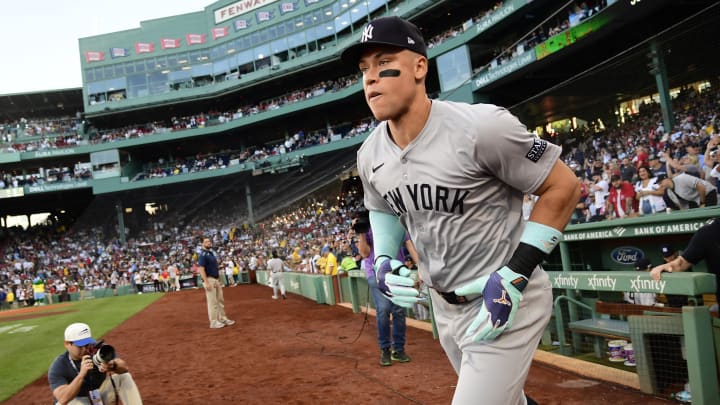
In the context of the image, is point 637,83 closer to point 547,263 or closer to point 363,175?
point 547,263

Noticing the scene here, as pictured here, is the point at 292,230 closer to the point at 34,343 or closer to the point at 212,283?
the point at 34,343

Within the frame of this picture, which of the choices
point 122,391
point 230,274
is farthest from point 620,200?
point 230,274

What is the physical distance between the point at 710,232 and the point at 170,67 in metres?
50.1

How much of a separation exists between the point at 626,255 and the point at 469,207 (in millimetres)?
7019

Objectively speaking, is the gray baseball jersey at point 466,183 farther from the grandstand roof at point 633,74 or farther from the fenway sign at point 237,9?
the fenway sign at point 237,9

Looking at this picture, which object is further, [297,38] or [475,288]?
[297,38]

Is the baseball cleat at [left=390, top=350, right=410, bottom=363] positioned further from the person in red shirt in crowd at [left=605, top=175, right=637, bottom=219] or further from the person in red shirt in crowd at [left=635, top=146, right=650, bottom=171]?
the person in red shirt in crowd at [left=635, top=146, right=650, bottom=171]

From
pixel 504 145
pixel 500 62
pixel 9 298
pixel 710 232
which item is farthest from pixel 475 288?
pixel 9 298

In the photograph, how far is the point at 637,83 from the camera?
25.8ft

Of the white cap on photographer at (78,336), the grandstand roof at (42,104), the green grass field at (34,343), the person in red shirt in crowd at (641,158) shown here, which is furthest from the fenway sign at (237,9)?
the white cap on photographer at (78,336)

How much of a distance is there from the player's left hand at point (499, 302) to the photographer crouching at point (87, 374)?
4.33 metres

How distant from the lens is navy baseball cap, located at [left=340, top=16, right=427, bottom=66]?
2.36 meters

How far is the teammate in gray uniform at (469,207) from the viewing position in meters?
2.18

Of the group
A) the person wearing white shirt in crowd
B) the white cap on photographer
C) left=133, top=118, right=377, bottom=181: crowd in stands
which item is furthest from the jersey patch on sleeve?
left=133, top=118, right=377, bottom=181: crowd in stands
